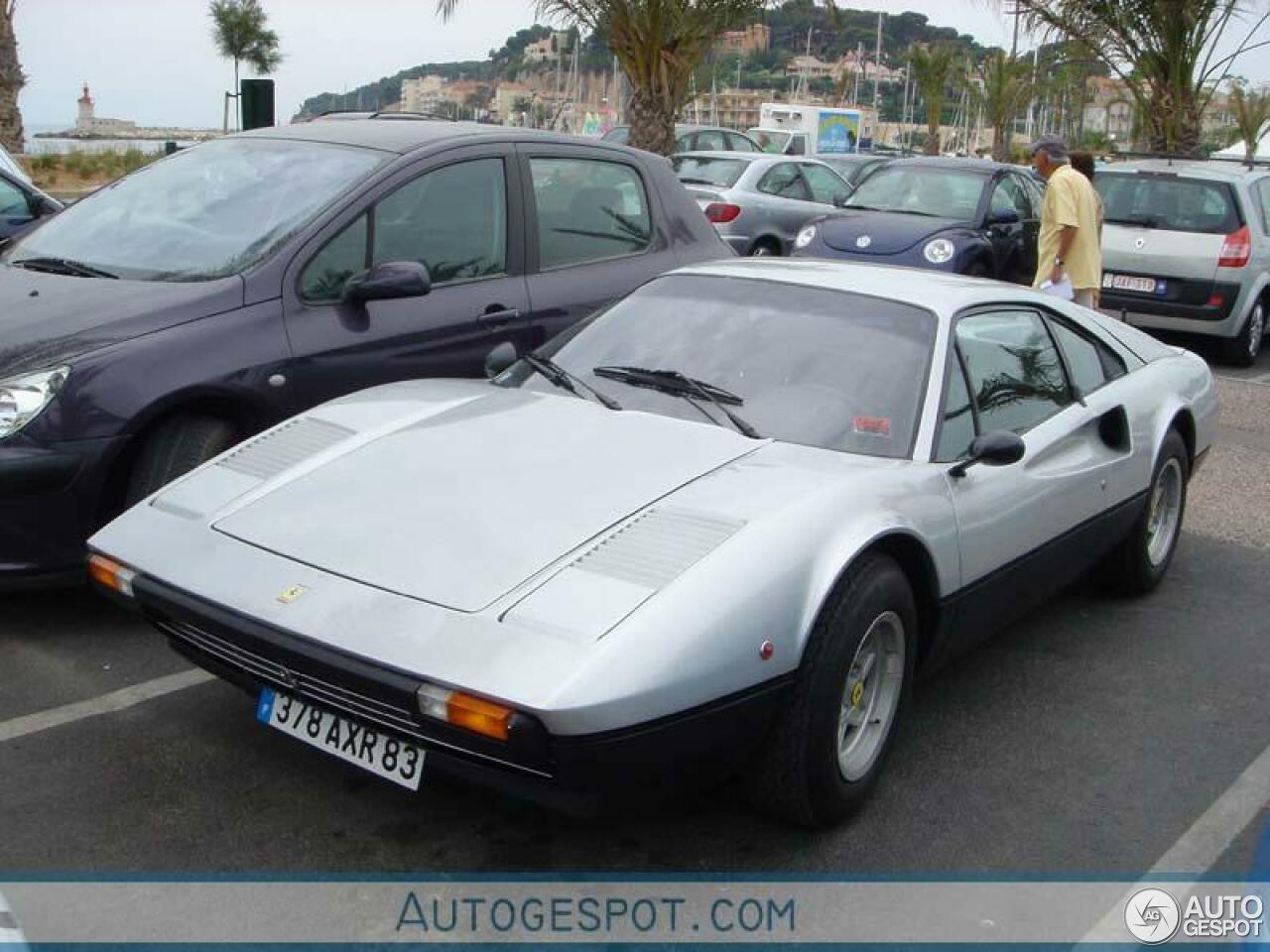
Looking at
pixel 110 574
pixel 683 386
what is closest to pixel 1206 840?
pixel 683 386

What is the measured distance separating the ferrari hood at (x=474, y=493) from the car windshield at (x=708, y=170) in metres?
11.5

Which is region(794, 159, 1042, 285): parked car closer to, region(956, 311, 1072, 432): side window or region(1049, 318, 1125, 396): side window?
region(1049, 318, 1125, 396): side window

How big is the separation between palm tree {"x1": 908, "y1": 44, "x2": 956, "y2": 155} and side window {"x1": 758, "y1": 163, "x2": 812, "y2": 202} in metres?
29.9

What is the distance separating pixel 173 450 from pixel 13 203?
4.35m

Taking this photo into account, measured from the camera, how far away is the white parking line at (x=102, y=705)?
12.6 ft

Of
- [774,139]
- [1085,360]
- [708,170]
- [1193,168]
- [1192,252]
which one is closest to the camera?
[1085,360]

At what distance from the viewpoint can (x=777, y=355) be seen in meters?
4.15

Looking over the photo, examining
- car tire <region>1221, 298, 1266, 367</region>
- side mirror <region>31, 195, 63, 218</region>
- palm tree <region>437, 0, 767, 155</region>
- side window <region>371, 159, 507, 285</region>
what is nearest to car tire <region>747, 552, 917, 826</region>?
side window <region>371, 159, 507, 285</region>

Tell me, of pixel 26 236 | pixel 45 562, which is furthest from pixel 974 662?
pixel 26 236

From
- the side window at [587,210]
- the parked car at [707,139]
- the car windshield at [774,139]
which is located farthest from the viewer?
the car windshield at [774,139]

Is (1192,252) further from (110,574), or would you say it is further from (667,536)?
(110,574)

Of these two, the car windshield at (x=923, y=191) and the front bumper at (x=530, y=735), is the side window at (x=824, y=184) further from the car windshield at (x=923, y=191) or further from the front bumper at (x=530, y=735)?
the front bumper at (x=530, y=735)

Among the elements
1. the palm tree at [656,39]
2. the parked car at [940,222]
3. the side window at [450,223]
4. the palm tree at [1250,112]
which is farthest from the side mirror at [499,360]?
the palm tree at [1250,112]

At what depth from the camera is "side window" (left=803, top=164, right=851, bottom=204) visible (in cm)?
1633
